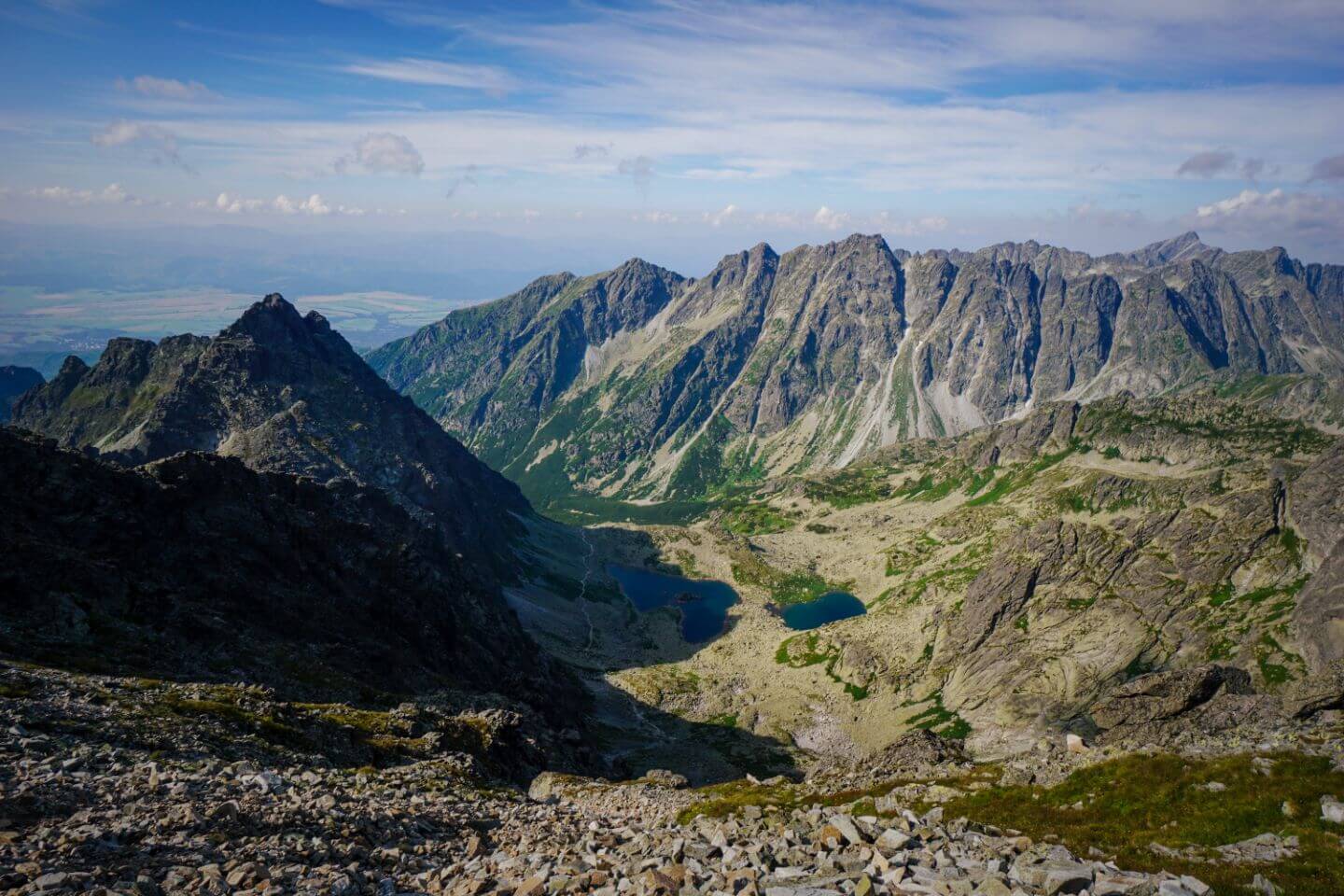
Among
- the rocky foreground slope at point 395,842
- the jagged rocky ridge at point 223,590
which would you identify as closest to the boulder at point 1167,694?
the rocky foreground slope at point 395,842

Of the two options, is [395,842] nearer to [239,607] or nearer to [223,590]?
[239,607]

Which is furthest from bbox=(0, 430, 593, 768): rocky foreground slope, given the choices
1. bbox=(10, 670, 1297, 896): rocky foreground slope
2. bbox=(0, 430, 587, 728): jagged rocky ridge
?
bbox=(10, 670, 1297, 896): rocky foreground slope

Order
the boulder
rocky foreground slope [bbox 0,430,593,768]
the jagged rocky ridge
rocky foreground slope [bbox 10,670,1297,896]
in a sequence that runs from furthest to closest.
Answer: the boulder → the jagged rocky ridge → rocky foreground slope [bbox 0,430,593,768] → rocky foreground slope [bbox 10,670,1297,896]

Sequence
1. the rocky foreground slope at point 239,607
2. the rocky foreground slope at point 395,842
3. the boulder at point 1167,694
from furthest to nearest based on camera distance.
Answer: the boulder at point 1167,694 → the rocky foreground slope at point 239,607 → the rocky foreground slope at point 395,842

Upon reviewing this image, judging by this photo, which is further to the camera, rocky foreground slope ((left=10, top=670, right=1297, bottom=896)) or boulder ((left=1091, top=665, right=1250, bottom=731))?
boulder ((left=1091, top=665, right=1250, bottom=731))

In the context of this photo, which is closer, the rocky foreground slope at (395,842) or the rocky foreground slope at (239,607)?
the rocky foreground slope at (395,842)

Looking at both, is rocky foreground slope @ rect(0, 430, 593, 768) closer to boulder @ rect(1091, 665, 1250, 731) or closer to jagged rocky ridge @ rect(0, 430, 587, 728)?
jagged rocky ridge @ rect(0, 430, 587, 728)

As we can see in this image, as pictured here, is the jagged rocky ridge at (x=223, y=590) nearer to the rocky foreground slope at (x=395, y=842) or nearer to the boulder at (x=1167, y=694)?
the rocky foreground slope at (x=395, y=842)

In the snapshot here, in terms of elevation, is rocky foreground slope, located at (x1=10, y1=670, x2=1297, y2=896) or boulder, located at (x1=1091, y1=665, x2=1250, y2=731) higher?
rocky foreground slope, located at (x1=10, y1=670, x2=1297, y2=896)

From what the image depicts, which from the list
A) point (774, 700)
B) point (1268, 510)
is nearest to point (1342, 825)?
point (774, 700)
